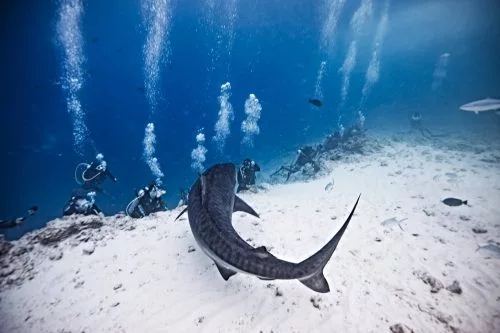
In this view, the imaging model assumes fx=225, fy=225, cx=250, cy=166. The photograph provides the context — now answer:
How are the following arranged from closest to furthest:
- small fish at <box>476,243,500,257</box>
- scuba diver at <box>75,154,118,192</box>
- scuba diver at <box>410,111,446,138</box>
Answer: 1. small fish at <box>476,243,500,257</box>
2. scuba diver at <box>75,154,118,192</box>
3. scuba diver at <box>410,111,446,138</box>

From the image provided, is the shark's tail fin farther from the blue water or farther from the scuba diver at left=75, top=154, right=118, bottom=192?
the blue water

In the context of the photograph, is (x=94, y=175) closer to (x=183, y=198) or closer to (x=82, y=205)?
(x=82, y=205)

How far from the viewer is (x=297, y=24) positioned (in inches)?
2530

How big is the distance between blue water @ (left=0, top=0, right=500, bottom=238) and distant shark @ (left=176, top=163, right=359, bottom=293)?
24535 millimetres

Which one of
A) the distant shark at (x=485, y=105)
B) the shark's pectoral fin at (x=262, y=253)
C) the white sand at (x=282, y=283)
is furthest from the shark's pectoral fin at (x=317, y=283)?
the distant shark at (x=485, y=105)

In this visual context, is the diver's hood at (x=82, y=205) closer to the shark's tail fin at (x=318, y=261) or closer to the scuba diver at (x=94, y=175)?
the scuba diver at (x=94, y=175)

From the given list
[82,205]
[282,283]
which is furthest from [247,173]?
[282,283]

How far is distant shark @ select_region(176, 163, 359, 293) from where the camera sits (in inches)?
102

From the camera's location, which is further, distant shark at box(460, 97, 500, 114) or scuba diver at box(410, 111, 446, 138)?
scuba diver at box(410, 111, 446, 138)

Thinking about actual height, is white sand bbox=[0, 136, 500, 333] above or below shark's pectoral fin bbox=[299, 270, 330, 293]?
below

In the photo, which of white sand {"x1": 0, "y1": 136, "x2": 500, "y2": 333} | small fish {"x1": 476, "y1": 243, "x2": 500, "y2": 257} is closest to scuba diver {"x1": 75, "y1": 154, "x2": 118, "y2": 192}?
white sand {"x1": 0, "y1": 136, "x2": 500, "y2": 333}

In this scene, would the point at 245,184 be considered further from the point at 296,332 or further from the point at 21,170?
the point at 21,170

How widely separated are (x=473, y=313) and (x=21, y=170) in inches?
3804

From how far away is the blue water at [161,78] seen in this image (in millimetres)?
44125
